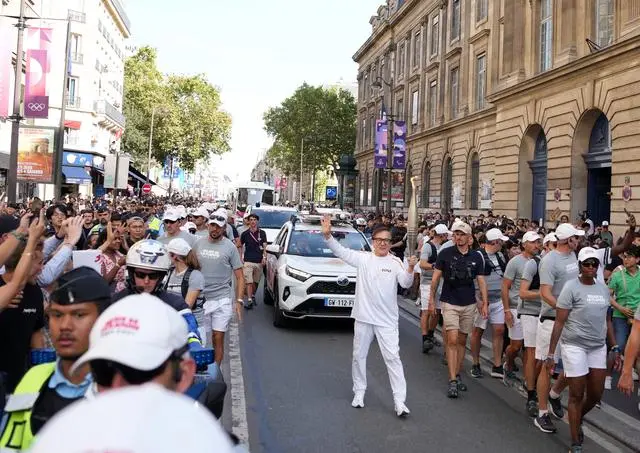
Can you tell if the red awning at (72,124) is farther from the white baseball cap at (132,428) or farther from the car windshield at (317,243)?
the white baseball cap at (132,428)

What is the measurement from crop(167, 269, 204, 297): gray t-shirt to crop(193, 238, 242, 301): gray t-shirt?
123 centimetres

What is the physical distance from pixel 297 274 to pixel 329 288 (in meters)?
0.58

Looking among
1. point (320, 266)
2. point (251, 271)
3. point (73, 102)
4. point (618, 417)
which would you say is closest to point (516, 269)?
point (618, 417)

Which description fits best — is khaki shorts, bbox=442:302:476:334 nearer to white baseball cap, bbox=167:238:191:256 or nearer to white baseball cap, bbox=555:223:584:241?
white baseball cap, bbox=555:223:584:241

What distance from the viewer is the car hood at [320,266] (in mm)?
10391

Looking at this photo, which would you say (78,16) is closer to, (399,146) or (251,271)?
(399,146)

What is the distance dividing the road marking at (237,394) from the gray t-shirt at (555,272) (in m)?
3.17

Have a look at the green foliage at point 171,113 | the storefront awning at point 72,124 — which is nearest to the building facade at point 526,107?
the storefront awning at point 72,124

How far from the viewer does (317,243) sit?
1161 centimetres

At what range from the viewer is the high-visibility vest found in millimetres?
2102

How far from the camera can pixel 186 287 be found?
5582 millimetres

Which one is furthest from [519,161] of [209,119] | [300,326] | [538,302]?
[209,119]

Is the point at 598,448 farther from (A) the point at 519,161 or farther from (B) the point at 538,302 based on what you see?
(A) the point at 519,161

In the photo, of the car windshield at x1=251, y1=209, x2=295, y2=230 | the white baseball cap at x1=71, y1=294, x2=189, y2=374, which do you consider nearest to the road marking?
the white baseball cap at x1=71, y1=294, x2=189, y2=374
